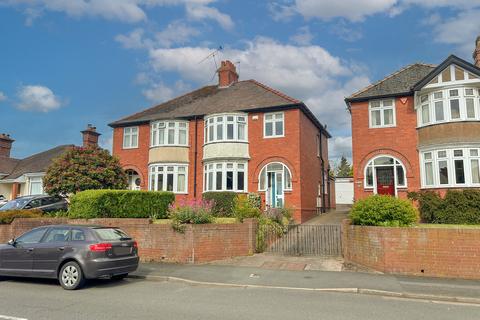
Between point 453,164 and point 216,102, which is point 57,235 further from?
point 216,102

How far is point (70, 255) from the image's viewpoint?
8891mm

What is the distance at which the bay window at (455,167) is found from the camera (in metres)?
16.7

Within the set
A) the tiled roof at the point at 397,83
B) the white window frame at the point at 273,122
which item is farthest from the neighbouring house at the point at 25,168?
the tiled roof at the point at 397,83

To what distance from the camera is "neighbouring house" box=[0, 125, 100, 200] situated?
32156 millimetres

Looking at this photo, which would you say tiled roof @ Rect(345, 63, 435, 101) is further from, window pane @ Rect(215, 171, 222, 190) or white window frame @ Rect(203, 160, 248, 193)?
window pane @ Rect(215, 171, 222, 190)

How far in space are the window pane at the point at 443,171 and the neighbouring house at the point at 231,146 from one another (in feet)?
22.4

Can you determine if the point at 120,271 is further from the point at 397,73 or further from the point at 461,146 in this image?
the point at 397,73

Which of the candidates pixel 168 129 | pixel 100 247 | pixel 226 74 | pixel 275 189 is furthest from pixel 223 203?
pixel 100 247

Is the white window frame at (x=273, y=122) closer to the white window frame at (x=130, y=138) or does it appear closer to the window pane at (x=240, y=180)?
the window pane at (x=240, y=180)

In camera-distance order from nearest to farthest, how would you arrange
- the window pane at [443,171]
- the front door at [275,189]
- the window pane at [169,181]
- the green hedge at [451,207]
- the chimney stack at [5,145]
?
the green hedge at [451,207] → the window pane at [443,171] → the front door at [275,189] → the window pane at [169,181] → the chimney stack at [5,145]

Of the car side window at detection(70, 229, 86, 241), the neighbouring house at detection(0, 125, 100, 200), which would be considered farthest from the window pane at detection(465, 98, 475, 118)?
the neighbouring house at detection(0, 125, 100, 200)

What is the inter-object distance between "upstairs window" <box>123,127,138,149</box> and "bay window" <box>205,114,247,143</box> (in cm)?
615

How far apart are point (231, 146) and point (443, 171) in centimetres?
1104

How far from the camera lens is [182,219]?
13.0 meters
